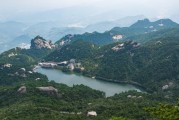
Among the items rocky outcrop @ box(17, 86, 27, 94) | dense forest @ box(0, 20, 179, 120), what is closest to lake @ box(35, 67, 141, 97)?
dense forest @ box(0, 20, 179, 120)

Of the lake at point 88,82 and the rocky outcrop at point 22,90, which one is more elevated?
the rocky outcrop at point 22,90

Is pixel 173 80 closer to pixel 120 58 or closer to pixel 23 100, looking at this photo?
pixel 120 58

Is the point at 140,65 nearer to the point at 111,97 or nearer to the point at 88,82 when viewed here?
the point at 88,82

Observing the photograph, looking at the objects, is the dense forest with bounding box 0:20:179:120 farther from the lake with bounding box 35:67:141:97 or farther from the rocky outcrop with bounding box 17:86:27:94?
the lake with bounding box 35:67:141:97

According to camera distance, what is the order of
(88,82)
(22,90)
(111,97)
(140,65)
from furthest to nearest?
1. (140,65)
2. (88,82)
3. (22,90)
4. (111,97)


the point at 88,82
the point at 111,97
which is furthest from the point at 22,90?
the point at 88,82

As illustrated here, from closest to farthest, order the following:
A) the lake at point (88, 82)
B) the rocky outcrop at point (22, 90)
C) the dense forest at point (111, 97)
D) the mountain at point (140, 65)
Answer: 1. the dense forest at point (111, 97)
2. the rocky outcrop at point (22, 90)
3. the lake at point (88, 82)
4. the mountain at point (140, 65)

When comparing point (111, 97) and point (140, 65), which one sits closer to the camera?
point (111, 97)

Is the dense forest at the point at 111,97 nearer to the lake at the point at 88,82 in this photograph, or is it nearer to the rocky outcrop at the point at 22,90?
the rocky outcrop at the point at 22,90

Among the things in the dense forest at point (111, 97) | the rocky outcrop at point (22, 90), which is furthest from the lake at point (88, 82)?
the rocky outcrop at point (22, 90)
